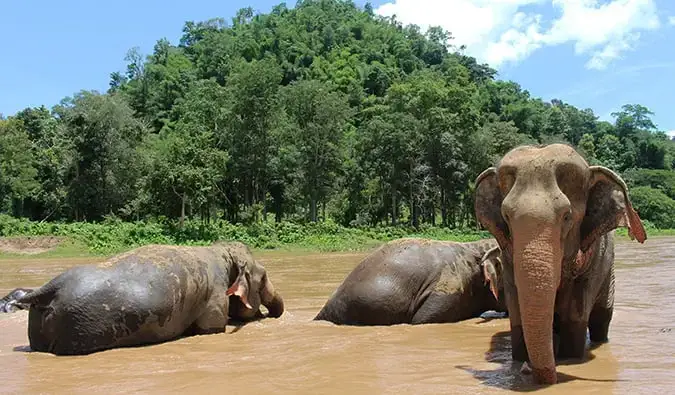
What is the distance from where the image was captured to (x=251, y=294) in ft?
34.9

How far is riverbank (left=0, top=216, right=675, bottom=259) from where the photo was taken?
3672cm

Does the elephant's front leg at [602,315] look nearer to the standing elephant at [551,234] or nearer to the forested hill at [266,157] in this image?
the standing elephant at [551,234]

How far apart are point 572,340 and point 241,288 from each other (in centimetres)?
523

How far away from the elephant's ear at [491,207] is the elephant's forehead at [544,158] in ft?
1.06

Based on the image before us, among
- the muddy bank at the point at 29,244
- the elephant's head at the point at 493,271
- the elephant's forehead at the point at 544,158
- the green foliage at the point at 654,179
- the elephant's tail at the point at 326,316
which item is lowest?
the muddy bank at the point at 29,244

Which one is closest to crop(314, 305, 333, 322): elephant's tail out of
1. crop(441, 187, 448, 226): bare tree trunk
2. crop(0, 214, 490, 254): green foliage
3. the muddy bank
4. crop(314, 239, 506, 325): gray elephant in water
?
crop(314, 239, 506, 325): gray elephant in water

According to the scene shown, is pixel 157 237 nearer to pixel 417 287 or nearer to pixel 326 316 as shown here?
pixel 326 316

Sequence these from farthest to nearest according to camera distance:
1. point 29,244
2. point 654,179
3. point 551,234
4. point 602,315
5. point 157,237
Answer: point 654,179, point 157,237, point 29,244, point 602,315, point 551,234

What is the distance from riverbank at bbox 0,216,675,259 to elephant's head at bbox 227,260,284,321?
82.9ft

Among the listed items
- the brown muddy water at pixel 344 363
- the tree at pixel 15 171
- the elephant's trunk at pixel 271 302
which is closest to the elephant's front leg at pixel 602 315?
the brown muddy water at pixel 344 363

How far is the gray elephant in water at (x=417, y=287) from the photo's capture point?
923 cm

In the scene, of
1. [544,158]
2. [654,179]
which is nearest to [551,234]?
[544,158]

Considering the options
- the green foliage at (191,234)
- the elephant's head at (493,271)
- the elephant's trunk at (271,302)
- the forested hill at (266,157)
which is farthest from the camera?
the forested hill at (266,157)

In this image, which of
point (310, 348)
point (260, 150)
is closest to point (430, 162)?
point (260, 150)
